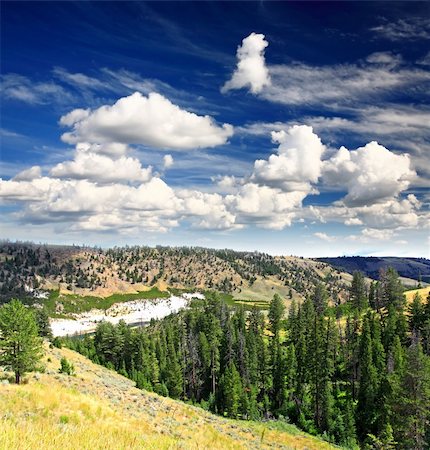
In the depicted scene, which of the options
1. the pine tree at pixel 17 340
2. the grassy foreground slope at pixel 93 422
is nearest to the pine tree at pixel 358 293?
the grassy foreground slope at pixel 93 422

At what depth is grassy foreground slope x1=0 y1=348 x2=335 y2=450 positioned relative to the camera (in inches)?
321

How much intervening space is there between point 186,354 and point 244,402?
108 feet

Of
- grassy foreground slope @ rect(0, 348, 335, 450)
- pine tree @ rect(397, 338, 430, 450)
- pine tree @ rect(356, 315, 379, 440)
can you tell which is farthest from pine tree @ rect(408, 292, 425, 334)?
pine tree @ rect(397, 338, 430, 450)

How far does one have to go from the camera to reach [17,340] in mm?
46312

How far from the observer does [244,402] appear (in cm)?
8950

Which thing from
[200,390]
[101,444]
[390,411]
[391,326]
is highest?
[101,444]

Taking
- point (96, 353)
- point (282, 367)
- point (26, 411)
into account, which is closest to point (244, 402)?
point (282, 367)

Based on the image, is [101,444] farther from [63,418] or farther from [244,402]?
[244,402]

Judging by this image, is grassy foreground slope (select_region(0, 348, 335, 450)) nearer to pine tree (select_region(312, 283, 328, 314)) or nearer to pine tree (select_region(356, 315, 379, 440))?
pine tree (select_region(356, 315, 379, 440))

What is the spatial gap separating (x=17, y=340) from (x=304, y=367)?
6796 cm

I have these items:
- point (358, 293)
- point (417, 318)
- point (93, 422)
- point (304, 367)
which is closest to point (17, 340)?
point (93, 422)

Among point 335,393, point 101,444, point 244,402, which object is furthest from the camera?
point 335,393

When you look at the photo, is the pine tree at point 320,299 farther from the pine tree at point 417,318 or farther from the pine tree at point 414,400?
the pine tree at point 414,400

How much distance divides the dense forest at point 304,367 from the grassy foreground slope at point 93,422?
9874 millimetres
